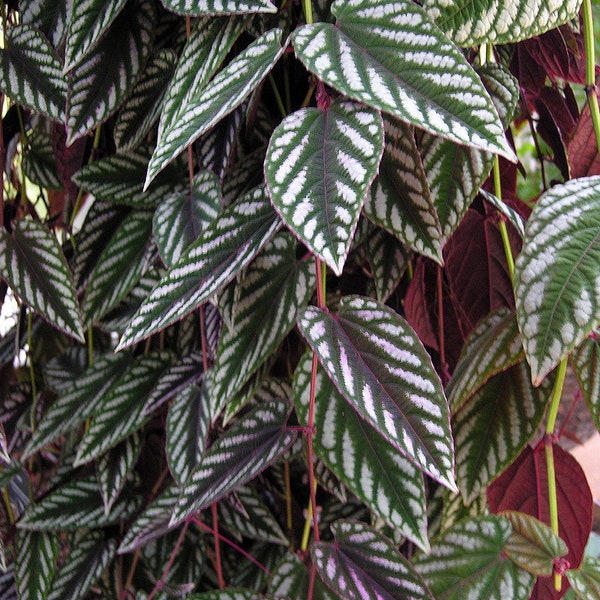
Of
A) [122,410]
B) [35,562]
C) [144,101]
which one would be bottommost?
[35,562]

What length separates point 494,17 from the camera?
1.68ft

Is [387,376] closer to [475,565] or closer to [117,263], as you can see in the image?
[475,565]

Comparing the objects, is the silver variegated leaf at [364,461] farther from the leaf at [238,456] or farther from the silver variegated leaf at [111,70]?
the silver variegated leaf at [111,70]

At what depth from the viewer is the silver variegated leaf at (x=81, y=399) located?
820 mm

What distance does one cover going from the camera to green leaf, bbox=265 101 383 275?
42 centimetres

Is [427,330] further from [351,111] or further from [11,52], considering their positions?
[11,52]

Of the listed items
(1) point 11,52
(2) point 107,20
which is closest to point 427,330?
(2) point 107,20

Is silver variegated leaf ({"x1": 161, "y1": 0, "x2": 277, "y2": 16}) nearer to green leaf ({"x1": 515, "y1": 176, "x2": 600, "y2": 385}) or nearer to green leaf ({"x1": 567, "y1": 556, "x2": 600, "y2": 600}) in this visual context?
green leaf ({"x1": 515, "y1": 176, "x2": 600, "y2": 385})

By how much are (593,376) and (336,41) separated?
0.34 m

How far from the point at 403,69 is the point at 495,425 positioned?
1.05 ft

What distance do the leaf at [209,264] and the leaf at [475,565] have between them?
0.97 ft

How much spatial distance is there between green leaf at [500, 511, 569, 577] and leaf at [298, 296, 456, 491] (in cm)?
13

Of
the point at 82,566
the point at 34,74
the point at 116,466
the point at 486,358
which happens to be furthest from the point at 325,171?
the point at 82,566

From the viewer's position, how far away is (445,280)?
75cm
